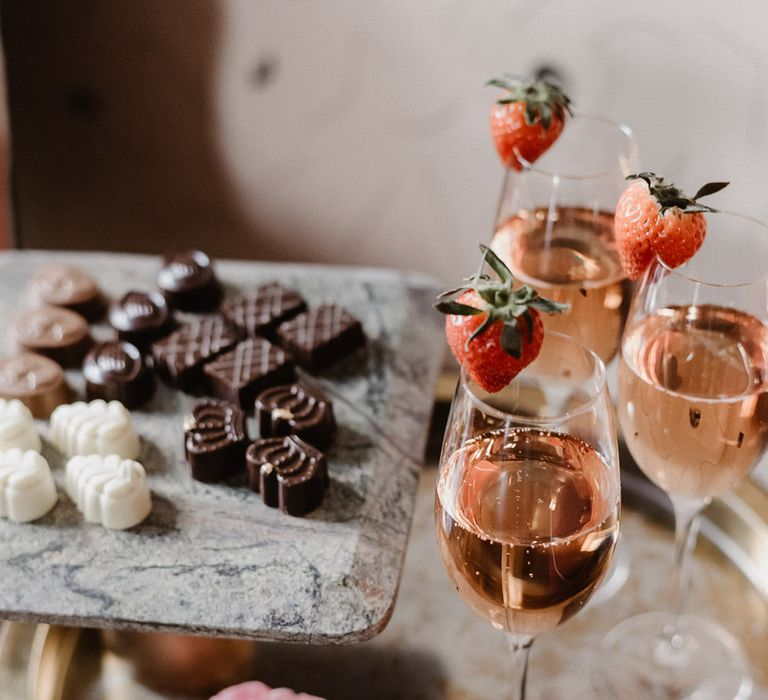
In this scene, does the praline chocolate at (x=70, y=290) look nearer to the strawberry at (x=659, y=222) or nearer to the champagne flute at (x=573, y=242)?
the champagne flute at (x=573, y=242)

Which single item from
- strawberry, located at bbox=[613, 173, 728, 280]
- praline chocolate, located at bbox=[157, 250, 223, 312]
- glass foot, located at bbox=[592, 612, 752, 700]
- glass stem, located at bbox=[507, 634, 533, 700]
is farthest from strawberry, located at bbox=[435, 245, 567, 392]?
praline chocolate, located at bbox=[157, 250, 223, 312]

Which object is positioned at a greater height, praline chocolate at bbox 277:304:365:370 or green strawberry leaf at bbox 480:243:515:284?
green strawberry leaf at bbox 480:243:515:284

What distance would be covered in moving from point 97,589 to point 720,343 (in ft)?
1.95

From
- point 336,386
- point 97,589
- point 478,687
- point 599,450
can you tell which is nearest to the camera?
point 599,450

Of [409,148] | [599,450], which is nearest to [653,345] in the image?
[599,450]

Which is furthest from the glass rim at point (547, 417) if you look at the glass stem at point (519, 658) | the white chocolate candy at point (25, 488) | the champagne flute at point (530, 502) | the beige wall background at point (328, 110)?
the beige wall background at point (328, 110)

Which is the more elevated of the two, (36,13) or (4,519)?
(36,13)

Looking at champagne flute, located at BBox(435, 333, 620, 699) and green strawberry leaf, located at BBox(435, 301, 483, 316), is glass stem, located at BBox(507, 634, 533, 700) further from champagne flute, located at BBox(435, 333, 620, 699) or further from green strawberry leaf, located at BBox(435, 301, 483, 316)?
green strawberry leaf, located at BBox(435, 301, 483, 316)

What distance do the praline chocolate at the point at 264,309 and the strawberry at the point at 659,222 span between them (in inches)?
19.2

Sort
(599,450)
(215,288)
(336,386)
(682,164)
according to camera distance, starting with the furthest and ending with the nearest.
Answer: (682,164), (215,288), (336,386), (599,450)

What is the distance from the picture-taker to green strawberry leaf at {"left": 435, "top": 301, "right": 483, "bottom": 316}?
0.74 meters

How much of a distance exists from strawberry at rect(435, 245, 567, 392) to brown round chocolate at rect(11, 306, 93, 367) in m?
0.59

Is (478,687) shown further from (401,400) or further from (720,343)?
(720,343)

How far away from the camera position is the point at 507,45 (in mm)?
1416
